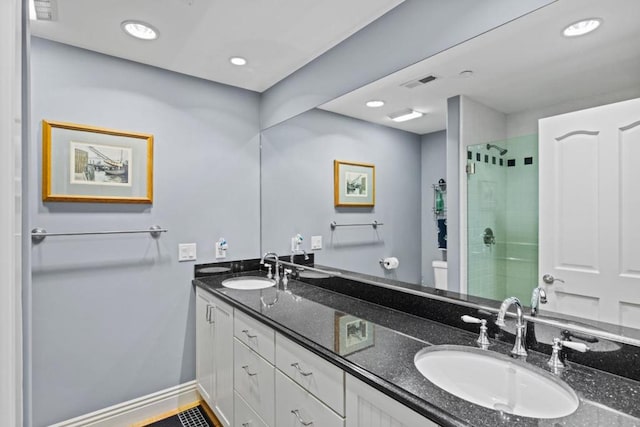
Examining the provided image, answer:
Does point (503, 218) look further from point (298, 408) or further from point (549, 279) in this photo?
point (298, 408)

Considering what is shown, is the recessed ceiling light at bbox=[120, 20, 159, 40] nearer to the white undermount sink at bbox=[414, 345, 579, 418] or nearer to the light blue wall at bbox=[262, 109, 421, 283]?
the light blue wall at bbox=[262, 109, 421, 283]

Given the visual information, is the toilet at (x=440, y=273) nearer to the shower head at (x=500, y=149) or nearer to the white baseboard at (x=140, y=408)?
the shower head at (x=500, y=149)

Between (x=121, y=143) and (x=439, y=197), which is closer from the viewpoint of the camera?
(x=439, y=197)

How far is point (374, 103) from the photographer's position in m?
1.80

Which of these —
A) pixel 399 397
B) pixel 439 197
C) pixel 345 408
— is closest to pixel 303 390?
pixel 345 408

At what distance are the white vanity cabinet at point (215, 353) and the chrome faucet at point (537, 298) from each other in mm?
1495

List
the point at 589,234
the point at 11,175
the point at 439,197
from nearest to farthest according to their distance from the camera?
the point at 11,175 < the point at 589,234 < the point at 439,197

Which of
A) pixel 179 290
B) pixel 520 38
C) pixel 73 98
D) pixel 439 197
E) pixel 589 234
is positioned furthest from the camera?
pixel 179 290

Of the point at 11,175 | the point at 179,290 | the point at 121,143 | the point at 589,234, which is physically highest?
the point at 121,143

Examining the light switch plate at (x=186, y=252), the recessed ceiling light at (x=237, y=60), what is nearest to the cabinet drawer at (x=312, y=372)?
the light switch plate at (x=186, y=252)

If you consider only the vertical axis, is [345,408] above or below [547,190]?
below

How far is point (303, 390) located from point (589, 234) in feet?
3.78

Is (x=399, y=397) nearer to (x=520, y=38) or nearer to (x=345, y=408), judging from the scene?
(x=345, y=408)

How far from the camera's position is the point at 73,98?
199cm
